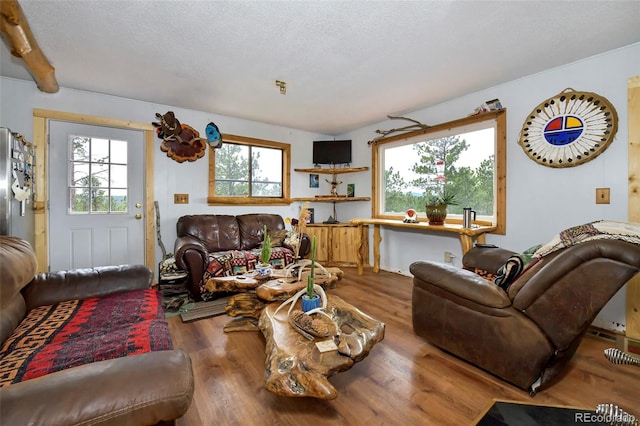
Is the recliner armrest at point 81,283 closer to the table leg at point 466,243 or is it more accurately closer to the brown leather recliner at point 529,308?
the brown leather recliner at point 529,308

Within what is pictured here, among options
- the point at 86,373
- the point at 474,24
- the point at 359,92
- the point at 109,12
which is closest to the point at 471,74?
the point at 474,24

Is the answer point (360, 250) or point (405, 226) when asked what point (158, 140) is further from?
point (405, 226)

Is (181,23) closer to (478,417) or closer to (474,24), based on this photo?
(474,24)

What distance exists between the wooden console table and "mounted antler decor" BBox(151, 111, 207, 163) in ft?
8.23

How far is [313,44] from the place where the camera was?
7.45 ft

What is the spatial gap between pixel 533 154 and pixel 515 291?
75.6 inches

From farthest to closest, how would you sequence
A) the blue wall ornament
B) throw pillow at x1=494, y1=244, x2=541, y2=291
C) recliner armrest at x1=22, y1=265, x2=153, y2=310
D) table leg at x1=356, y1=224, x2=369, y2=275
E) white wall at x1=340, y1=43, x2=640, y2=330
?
table leg at x1=356, y1=224, x2=369, y2=275
the blue wall ornament
white wall at x1=340, y1=43, x2=640, y2=330
throw pillow at x1=494, y1=244, x2=541, y2=291
recliner armrest at x1=22, y1=265, x2=153, y2=310

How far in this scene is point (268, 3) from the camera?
181 centimetres

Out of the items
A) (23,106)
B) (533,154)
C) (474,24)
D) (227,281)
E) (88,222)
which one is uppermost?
(474,24)

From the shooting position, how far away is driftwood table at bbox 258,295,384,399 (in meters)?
1.29

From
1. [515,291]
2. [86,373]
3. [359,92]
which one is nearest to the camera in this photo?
[86,373]

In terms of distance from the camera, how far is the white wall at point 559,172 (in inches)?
92.1

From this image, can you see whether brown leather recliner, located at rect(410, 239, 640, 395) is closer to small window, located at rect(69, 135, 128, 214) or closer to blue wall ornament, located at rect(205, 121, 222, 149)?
blue wall ornament, located at rect(205, 121, 222, 149)

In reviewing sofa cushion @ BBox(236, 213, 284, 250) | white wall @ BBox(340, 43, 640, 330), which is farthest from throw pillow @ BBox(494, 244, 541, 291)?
sofa cushion @ BBox(236, 213, 284, 250)
